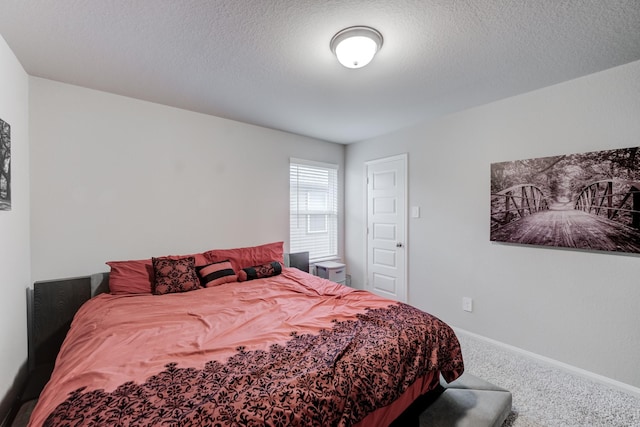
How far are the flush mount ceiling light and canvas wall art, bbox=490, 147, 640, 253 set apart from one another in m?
1.87

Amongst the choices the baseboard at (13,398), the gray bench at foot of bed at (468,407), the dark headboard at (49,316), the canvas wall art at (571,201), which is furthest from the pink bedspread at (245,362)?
the canvas wall art at (571,201)

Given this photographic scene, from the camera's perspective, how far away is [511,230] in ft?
8.68

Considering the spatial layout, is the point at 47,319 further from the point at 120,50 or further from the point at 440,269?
the point at 440,269

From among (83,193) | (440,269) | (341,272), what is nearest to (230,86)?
(83,193)

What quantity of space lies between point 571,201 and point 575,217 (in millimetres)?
139

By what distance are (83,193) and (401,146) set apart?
3592 mm

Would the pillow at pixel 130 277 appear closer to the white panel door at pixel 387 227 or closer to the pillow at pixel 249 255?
the pillow at pixel 249 255

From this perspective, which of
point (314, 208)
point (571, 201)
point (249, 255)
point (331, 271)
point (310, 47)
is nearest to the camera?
point (310, 47)

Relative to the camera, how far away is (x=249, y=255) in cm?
318

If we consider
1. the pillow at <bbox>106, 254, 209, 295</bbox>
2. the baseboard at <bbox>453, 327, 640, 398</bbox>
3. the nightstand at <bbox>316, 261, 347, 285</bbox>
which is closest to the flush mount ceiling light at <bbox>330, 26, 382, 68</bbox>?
the pillow at <bbox>106, 254, 209, 295</bbox>

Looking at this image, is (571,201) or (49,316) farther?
(571,201)

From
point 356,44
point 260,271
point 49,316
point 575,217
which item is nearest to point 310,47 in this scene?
point 356,44

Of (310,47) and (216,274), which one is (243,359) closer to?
(216,274)

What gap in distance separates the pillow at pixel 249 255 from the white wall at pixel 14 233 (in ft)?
4.58
